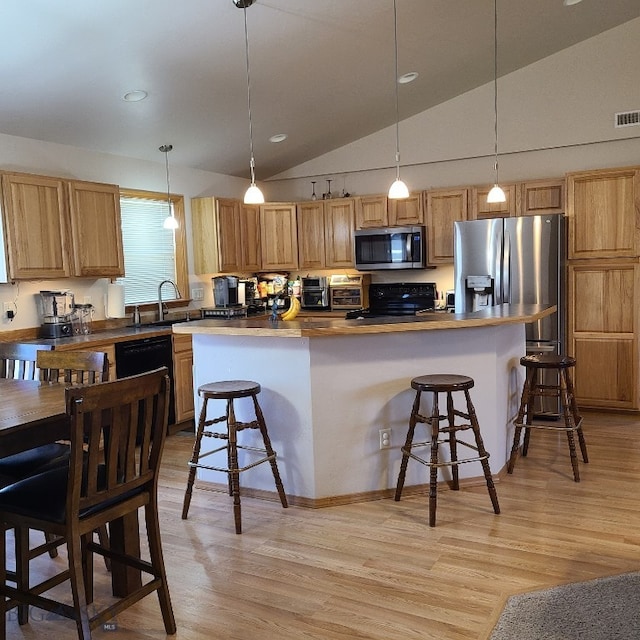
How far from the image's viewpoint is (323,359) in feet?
11.3

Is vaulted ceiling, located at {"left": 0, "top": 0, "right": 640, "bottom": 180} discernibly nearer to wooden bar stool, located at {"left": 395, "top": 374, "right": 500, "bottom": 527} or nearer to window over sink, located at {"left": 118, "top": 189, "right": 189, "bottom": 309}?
window over sink, located at {"left": 118, "top": 189, "right": 189, "bottom": 309}

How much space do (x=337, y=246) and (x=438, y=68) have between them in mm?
2087

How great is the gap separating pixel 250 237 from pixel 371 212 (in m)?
1.34

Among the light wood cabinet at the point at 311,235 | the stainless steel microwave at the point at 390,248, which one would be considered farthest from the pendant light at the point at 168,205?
the stainless steel microwave at the point at 390,248

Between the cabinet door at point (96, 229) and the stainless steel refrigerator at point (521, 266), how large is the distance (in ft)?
9.80

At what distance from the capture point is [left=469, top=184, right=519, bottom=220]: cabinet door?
5664mm

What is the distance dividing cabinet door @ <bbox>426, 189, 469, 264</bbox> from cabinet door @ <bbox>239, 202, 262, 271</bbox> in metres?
1.89

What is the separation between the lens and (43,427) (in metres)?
2.14

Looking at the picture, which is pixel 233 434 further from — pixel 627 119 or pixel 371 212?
pixel 627 119

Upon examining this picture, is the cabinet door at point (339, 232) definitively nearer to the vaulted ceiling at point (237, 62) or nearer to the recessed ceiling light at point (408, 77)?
the vaulted ceiling at point (237, 62)

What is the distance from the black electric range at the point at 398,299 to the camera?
6.47m

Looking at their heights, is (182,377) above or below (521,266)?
below

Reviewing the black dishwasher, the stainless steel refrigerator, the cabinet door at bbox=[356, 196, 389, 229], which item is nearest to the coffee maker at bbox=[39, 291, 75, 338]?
the black dishwasher

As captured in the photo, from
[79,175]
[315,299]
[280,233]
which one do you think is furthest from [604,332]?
[79,175]
